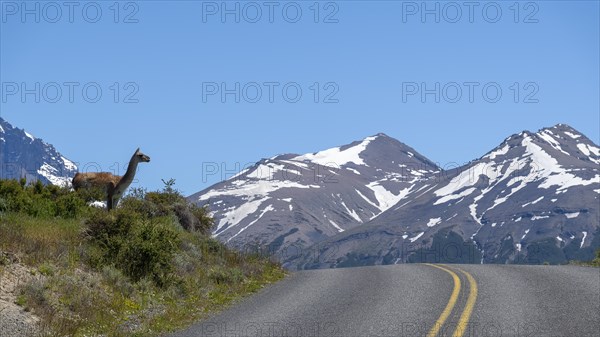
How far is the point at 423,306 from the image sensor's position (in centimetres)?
1639

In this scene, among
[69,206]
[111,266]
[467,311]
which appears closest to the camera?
[467,311]

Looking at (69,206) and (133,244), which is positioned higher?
(69,206)

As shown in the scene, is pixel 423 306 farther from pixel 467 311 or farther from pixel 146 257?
pixel 146 257

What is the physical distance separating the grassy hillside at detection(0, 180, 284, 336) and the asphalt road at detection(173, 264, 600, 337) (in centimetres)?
119

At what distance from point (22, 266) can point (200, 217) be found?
45.5 ft

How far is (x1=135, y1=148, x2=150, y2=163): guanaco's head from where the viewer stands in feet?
84.4

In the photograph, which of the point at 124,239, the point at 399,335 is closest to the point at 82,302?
the point at 124,239

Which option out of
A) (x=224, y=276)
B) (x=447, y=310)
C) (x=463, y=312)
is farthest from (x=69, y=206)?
(x=463, y=312)

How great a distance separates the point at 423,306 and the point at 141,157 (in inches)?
495

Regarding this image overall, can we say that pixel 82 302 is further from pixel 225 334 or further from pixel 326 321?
pixel 326 321

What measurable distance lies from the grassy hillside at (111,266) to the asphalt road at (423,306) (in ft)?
A: 3.92

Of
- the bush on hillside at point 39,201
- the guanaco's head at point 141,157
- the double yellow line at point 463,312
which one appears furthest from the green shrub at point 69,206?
the double yellow line at point 463,312

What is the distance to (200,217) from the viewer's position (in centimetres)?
3009

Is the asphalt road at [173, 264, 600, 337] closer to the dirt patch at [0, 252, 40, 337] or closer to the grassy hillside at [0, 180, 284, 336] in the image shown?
the grassy hillside at [0, 180, 284, 336]
